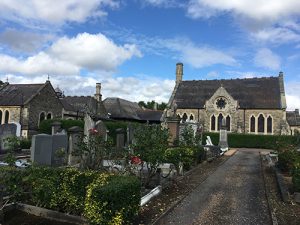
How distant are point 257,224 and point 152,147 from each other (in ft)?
13.5

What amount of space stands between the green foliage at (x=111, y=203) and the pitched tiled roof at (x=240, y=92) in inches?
1681

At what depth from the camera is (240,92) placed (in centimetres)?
5038

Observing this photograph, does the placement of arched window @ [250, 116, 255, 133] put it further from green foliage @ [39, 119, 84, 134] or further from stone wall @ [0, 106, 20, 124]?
stone wall @ [0, 106, 20, 124]

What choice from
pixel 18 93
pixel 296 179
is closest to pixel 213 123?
pixel 18 93

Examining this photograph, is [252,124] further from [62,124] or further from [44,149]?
[44,149]

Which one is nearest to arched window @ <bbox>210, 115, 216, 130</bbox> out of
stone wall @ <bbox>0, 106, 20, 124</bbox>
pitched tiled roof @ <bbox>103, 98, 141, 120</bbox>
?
pitched tiled roof @ <bbox>103, 98, 141, 120</bbox>

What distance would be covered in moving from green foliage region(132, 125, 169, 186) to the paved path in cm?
149

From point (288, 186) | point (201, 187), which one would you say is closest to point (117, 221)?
point (201, 187)

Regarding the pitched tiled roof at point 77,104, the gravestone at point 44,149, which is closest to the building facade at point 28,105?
the pitched tiled roof at point 77,104

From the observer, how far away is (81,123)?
1273 inches

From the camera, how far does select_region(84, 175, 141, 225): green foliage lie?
6.69 metres

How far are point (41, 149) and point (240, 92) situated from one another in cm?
4096

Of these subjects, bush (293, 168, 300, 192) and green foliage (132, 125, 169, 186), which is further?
green foliage (132, 125, 169, 186)

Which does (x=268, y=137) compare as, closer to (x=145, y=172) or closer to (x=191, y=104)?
(x=191, y=104)
